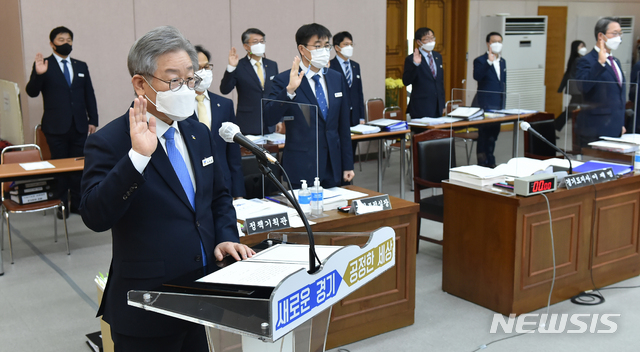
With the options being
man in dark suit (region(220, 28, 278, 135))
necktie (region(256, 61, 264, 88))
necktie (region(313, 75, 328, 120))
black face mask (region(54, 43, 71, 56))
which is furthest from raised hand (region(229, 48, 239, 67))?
necktie (region(313, 75, 328, 120))

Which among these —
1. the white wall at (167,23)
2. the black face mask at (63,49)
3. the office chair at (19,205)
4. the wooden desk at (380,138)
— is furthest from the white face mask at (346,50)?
the office chair at (19,205)

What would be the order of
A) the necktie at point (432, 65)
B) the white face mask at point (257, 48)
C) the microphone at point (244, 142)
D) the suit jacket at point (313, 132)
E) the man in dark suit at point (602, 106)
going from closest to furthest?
the microphone at point (244, 142), the suit jacket at point (313, 132), the man in dark suit at point (602, 106), the white face mask at point (257, 48), the necktie at point (432, 65)

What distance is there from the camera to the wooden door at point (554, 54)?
11629 mm

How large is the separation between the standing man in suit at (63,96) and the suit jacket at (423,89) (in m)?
3.60

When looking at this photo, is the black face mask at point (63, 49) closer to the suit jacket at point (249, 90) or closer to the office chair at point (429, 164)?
the suit jacket at point (249, 90)

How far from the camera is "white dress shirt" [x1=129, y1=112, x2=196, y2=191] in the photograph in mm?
1415

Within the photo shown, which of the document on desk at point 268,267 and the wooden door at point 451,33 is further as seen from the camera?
the wooden door at point 451,33

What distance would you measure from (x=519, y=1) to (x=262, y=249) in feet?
34.7

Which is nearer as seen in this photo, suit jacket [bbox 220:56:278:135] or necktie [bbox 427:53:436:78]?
suit jacket [bbox 220:56:278:135]

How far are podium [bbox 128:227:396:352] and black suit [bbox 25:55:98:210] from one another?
4755 millimetres

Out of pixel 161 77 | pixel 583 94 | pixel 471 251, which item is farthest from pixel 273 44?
pixel 161 77

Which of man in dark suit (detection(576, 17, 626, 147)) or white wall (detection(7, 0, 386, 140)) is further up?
white wall (detection(7, 0, 386, 140))

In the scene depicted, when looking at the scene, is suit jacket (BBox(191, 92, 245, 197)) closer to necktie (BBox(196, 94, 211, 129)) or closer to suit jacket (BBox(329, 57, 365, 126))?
necktie (BBox(196, 94, 211, 129))

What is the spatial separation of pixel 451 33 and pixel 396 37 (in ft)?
4.34
